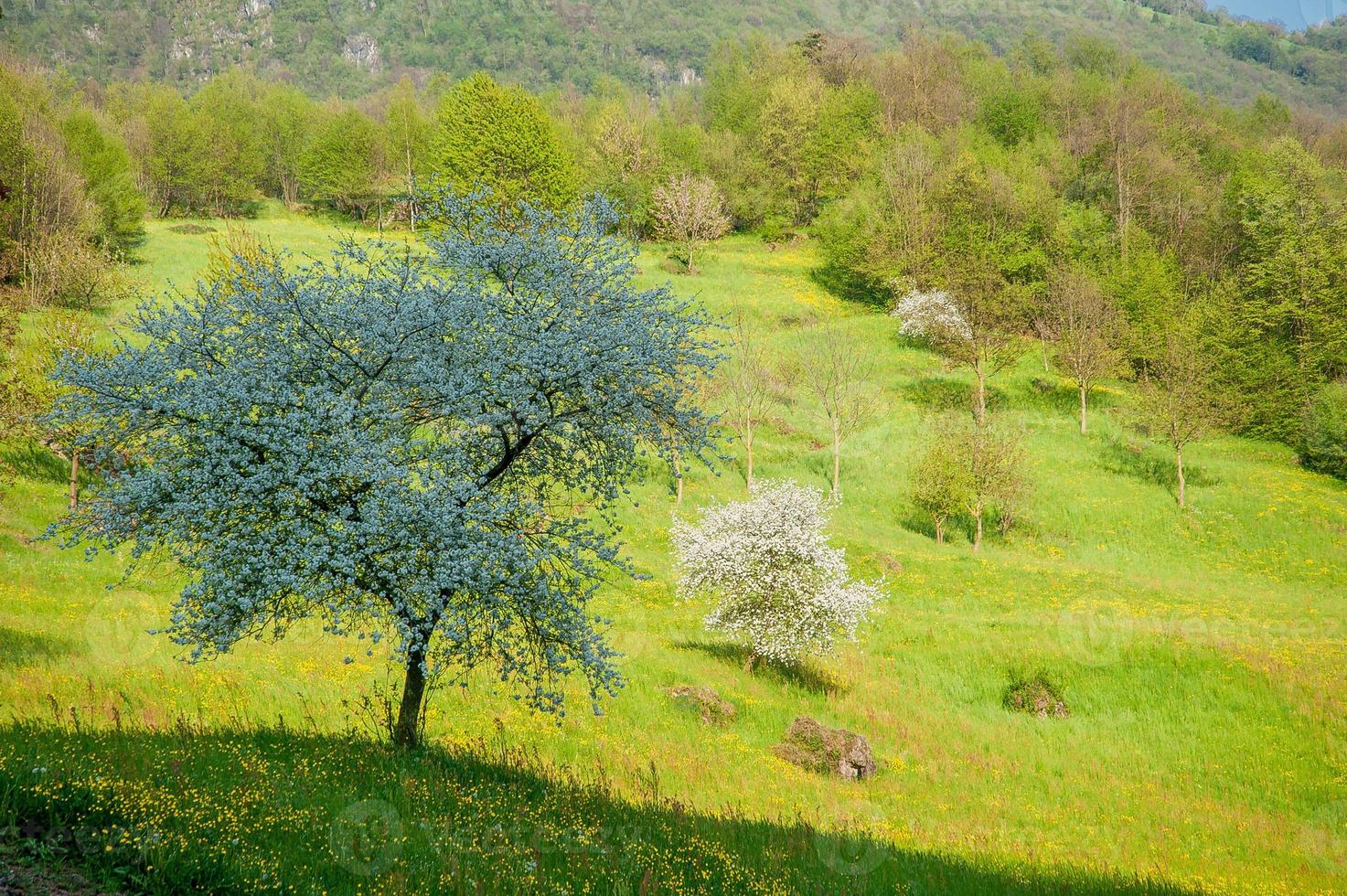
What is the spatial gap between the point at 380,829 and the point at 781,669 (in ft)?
62.2

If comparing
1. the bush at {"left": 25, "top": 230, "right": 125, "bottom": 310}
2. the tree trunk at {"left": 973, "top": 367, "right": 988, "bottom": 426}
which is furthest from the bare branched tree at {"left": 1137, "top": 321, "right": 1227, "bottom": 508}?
the bush at {"left": 25, "top": 230, "right": 125, "bottom": 310}

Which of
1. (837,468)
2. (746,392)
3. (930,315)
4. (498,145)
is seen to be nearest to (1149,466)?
(930,315)

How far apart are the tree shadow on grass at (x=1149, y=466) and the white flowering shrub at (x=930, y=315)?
14.3 meters

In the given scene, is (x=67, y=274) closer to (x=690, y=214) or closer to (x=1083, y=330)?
(x=690, y=214)

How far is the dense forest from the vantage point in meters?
62.1

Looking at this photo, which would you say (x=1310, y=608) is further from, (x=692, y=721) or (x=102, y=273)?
(x=102, y=273)

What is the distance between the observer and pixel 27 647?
53.7ft

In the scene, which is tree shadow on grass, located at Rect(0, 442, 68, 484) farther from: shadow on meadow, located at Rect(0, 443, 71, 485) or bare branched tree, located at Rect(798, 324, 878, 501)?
bare branched tree, located at Rect(798, 324, 878, 501)

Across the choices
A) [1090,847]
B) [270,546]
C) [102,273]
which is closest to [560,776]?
[270,546]

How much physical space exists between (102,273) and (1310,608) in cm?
6863

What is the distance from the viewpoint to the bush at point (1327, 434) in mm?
52594

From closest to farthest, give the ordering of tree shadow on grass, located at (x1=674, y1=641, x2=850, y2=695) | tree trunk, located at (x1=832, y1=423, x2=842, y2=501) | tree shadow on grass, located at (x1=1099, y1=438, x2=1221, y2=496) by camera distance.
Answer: tree shadow on grass, located at (x1=674, y1=641, x2=850, y2=695) < tree trunk, located at (x1=832, y1=423, x2=842, y2=501) < tree shadow on grass, located at (x1=1099, y1=438, x2=1221, y2=496)

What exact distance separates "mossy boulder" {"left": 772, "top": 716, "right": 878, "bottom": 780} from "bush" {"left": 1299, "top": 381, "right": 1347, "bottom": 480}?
174 feet

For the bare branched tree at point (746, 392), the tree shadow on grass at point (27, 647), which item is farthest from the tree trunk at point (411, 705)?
the bare branched tree at point (746, 392)
